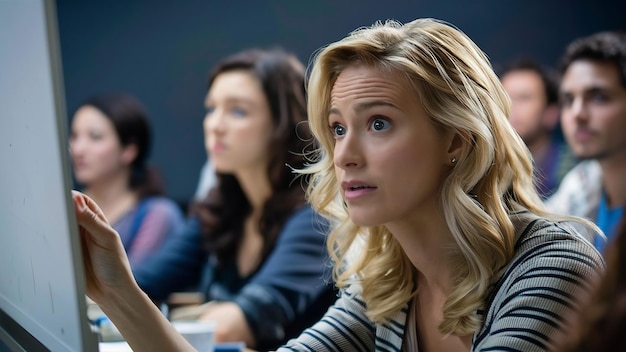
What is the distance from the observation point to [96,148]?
4250mm

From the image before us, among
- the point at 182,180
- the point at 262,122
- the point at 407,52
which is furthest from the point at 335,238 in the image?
the point at 182,180

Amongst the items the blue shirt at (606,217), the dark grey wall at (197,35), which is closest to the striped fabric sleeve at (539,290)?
the blue shirt at (606,217)

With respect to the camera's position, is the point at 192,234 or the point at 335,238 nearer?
the point at 335,238

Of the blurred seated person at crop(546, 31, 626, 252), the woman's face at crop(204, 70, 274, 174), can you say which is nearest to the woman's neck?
the woman's face at crop(204, 70, 274, 174)

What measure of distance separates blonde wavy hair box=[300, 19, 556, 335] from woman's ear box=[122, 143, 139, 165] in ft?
9.51

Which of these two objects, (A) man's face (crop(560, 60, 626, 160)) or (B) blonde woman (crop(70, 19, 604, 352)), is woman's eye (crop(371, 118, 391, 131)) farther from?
(A) man's face (crop(560, 60, 626, 160))

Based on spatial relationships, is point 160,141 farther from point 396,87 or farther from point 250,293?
point 396,87

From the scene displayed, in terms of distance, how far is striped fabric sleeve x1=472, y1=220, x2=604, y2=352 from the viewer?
4.12 feet

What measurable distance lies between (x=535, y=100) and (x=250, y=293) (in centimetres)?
276

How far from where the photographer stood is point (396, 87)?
1.44m

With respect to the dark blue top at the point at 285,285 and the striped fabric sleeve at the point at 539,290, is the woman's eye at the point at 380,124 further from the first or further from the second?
the dark blue top at the point at 285,285

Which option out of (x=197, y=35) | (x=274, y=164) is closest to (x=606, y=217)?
(x=274, y=164)

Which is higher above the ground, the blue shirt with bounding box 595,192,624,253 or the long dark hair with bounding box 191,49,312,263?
the long dark hair with bounding box 191,49,312,263

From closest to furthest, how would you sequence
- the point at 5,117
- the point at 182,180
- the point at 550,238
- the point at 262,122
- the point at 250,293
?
the point at 5,117 < the point at 550,238 < the point at 250,293 < the point at 262,122 < the point at 182,180
